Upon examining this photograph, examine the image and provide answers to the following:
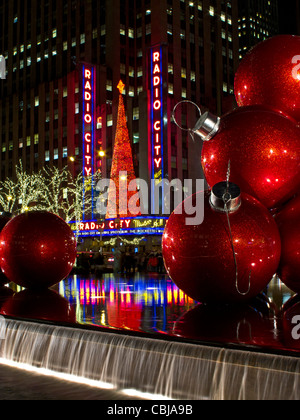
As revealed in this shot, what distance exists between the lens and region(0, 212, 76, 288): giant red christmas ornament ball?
31.1 feet

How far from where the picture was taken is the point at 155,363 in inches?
209

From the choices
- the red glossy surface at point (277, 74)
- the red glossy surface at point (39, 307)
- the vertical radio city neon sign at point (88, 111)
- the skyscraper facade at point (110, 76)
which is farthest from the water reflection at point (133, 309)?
the vertical radio city neon sign at point (88, 111)

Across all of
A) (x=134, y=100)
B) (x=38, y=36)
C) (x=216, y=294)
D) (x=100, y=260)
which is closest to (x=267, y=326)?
(x=216, y=294)

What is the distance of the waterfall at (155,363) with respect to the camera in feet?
14.9

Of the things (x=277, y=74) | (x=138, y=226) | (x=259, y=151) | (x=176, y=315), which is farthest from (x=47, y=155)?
(x=259, y=151)

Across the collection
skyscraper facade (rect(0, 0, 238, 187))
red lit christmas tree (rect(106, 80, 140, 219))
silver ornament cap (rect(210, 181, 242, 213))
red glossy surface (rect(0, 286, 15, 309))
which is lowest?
red glossy surface (rect(0, 286, 15, 309))

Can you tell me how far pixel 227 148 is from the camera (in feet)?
22.0

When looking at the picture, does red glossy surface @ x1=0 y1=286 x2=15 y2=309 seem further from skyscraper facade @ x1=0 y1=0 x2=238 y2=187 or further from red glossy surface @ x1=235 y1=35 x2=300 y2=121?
skyscraper facade @ x1=0 y1=0 x2=238 y2=187

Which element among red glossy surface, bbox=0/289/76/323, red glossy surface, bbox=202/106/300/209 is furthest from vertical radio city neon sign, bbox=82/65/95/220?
red glossy surface, bbox=202/106/300/209

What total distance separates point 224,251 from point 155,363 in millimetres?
1672

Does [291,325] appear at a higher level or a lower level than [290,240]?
lower

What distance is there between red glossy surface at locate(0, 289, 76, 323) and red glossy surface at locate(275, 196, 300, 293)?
2.99 meters

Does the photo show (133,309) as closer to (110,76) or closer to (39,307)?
(39,307)

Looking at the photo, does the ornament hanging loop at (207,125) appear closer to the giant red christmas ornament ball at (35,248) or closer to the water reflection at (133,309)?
the water reflection at (133,309)
